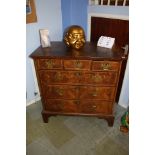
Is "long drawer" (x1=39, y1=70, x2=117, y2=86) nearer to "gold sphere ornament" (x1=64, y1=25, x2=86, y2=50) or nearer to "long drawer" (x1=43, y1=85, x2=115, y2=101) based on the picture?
"long drawer" (x1=43, y1=85, x2=115, y2=101)

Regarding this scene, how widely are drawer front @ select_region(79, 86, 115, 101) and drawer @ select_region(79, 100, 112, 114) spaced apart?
7 cm

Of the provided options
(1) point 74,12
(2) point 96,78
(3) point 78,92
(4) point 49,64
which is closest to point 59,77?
(4) point 49,64

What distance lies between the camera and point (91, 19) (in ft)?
6.68

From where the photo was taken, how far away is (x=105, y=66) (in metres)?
1.50

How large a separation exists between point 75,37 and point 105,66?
0.45 metres

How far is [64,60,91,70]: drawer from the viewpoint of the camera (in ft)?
4.92

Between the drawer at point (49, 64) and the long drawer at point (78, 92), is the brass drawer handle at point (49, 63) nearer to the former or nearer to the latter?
the drawer at point (49, 64)

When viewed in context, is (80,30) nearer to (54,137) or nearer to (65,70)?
(65,70)

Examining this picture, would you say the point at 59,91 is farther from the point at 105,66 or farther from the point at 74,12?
the point at 74,12

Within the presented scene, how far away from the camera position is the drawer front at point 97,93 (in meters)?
1.66

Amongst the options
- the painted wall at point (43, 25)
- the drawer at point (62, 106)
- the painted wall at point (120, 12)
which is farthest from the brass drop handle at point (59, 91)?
the painted wall at point (120, 12)

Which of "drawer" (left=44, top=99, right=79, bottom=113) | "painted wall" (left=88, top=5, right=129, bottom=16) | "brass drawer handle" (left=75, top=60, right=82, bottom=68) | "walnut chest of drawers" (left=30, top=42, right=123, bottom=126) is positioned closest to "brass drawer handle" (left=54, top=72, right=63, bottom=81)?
"walnut chest of drawers" (left=30, top=42, right=123, bottom=126)
